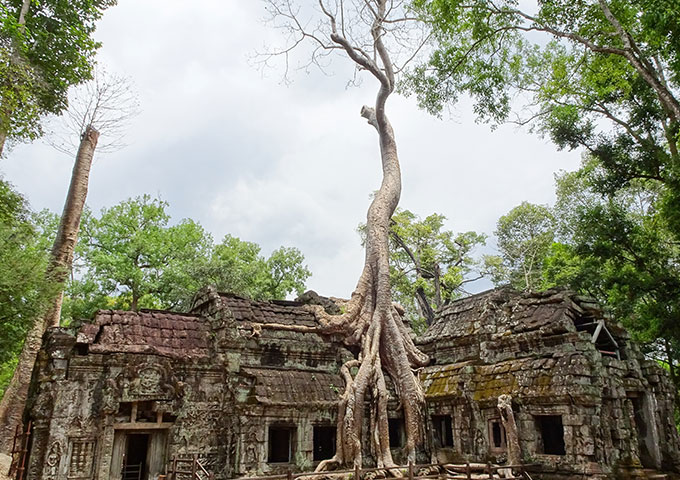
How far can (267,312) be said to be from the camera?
12.6 m

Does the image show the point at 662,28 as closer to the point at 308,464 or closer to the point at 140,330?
the point at 308,464

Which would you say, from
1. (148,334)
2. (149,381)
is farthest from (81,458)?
(148,334)

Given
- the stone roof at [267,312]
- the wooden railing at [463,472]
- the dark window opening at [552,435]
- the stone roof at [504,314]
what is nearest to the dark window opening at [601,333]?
the stone roof at [504,314]

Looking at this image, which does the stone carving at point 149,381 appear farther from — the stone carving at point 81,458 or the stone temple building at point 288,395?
the stone carving at point 81,458

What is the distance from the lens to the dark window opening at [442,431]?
12.2 m

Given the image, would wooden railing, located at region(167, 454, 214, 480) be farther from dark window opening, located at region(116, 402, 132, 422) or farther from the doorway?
dark window opening, located at region(116, 402, 132, 422)

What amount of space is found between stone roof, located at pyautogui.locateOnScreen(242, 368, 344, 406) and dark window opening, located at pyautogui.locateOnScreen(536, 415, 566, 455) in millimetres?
4681

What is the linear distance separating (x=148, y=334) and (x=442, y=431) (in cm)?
756

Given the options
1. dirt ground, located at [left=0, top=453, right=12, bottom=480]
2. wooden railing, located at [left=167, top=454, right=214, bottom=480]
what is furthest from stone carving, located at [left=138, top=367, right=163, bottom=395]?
dirt ground, located at [left=0, top=453, right=12, bottom=480]

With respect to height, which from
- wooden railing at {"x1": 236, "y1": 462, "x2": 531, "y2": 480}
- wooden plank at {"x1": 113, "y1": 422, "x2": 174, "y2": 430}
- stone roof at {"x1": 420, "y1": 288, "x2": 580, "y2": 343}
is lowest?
wooden railing at {"x1": 236, "y1": 462, "x2": 531, "y2": 480}

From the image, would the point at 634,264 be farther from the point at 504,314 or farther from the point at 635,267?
the point at 504,314

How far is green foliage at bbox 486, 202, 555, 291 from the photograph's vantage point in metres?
27.3

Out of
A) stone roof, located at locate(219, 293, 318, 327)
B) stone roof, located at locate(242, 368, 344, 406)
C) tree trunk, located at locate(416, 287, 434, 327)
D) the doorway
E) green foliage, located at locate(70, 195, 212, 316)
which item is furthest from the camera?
tree trunk, located at locate(416, 287, 434, 327)

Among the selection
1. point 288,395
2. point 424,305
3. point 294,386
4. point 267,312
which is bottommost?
point 288,395
